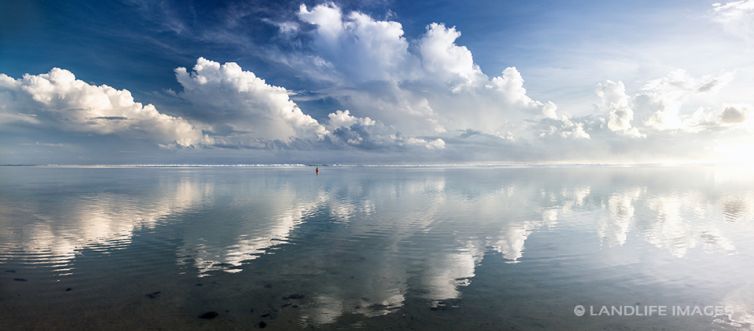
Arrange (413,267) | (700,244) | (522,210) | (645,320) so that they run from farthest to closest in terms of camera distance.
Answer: (522,210), (700,244), (413,267), (645,320)

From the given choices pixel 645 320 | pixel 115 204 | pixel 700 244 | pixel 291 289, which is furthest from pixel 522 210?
pixel 115 204

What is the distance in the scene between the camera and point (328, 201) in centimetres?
5216

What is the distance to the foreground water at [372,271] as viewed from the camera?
14688mm

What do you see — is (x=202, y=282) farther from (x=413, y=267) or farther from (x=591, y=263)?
(x=591, y=263)

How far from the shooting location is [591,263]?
22.3 metres

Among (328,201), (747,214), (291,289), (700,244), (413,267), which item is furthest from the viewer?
(328,201)

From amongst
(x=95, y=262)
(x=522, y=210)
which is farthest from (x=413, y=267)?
(x=522, y=210)

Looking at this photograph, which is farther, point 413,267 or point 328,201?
point 328,201

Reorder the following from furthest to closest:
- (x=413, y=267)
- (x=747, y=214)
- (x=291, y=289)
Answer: (x=747, y=214) < (x=413, y=267) < (x=291, y=289)

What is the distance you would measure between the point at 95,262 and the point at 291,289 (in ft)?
39.7

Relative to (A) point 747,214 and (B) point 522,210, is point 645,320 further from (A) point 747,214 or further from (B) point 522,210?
(A) point 747,214

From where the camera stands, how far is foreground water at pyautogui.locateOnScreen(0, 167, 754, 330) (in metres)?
14.7

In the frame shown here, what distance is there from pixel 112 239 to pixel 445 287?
23.2 meters

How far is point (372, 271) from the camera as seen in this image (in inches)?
803
